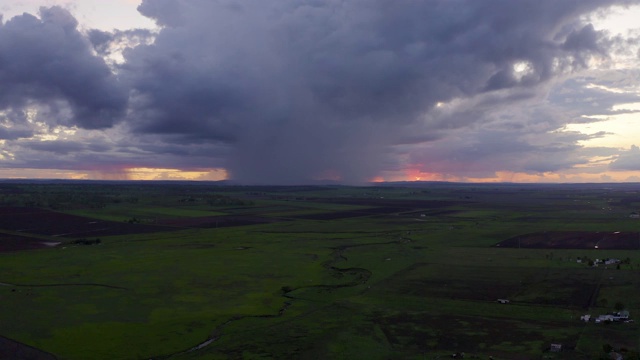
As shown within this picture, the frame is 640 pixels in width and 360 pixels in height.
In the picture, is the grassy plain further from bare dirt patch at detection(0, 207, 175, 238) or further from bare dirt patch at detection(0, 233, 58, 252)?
bare dirt patch at detection(0, 207, 175, 238)

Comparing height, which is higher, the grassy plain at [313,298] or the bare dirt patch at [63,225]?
the bare dirt patch at [63,225]

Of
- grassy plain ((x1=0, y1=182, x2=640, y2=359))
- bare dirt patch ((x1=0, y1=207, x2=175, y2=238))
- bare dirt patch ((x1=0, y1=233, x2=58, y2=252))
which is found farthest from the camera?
bare dirt patch ((x1=0, y1=207, x2=175, y2=238))

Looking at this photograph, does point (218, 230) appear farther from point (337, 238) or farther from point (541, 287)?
point (541, 287)

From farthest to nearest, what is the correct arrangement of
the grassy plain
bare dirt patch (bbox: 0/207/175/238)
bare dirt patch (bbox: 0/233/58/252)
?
bare dirt patch (bbox: 0/207/175/238), bare dirt patch (bbox: 0/233/58/252), the grassy plain

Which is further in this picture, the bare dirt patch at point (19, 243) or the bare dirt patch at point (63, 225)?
the bare dirt patch at point (63, 225)

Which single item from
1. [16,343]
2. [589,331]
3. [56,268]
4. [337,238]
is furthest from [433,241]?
[16,343]

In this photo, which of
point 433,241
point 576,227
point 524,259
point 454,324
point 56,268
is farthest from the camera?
point 576,227

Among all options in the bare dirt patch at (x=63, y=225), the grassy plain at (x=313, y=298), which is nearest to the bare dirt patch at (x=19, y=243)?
the grassy plain at (x=313, y=298)

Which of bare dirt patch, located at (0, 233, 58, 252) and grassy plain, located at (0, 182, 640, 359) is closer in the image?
grassy plain, located at (0, 182, 640, 359)

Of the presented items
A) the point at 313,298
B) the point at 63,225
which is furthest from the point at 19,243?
the point at 313,298

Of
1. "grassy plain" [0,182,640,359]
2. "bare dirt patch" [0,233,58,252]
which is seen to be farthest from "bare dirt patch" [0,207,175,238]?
"grassy plain" [0,182,640,359]

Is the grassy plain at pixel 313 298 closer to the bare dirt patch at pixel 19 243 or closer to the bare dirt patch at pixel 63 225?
the bare dirt patch at pixel 19 243
